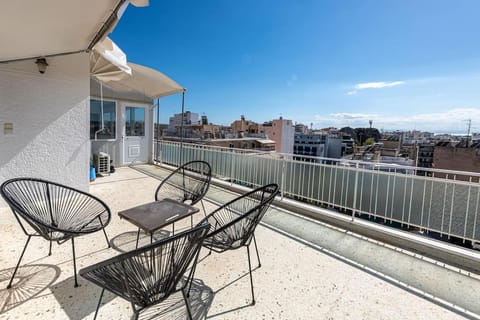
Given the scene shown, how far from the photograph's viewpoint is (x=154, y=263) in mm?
1195

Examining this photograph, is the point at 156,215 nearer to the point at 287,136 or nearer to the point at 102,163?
the point at 102,163

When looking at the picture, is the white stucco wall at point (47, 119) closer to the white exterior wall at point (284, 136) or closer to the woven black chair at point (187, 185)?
the woven black chair at point (187, 185)

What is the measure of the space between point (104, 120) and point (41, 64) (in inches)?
132

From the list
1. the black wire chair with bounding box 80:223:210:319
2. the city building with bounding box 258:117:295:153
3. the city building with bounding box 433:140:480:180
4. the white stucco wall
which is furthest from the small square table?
the city building with bounding box 258:117:295:153

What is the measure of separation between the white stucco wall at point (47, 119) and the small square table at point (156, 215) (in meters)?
2.31

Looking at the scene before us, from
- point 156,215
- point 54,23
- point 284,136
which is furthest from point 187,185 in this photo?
point 284,136

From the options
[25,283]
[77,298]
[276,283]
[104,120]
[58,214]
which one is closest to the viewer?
[77,298]

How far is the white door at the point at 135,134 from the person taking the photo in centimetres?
688

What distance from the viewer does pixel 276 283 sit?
1.90 metres

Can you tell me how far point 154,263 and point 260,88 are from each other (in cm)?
1970

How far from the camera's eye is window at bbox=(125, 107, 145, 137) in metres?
6.89

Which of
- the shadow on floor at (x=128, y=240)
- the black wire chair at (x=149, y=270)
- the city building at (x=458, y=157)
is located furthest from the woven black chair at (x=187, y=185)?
the city building at (x=458, y=157)

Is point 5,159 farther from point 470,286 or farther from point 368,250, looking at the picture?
point 470,286

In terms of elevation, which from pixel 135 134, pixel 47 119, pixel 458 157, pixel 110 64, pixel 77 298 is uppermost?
pixel 110 64
